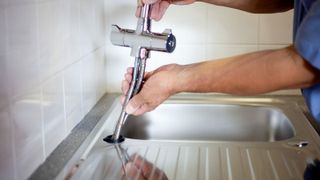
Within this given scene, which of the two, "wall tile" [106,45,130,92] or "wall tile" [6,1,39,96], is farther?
"wall tile" [106,45,130,92]

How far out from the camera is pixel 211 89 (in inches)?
27.4

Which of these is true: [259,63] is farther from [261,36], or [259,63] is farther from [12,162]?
[261,36]

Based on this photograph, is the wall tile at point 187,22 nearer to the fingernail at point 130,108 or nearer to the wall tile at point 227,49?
the wall tile at point 227,49

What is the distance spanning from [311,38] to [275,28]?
0.77m

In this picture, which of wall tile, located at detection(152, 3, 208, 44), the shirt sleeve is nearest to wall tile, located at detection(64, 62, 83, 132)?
wall tile, located at detection(152, 3, 208, 44)

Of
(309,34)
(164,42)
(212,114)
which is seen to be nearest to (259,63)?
(309,34)

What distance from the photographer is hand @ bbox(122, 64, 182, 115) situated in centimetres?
76

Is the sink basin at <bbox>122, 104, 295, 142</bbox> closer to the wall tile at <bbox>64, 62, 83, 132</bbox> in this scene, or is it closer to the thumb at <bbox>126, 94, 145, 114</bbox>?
the wall tile at <bbox>64, 62, 83, 132</bbox>

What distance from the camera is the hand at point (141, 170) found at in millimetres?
823

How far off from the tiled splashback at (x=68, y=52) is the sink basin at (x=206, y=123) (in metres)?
0.16

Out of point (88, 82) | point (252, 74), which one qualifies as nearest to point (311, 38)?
point (252, 74)

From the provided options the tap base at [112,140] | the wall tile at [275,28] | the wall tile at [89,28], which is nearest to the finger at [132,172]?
the tap base at [112,140]

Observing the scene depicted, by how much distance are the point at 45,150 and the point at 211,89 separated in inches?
13.0

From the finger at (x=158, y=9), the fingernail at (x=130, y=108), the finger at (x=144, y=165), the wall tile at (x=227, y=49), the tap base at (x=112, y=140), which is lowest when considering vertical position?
the finger at (x=144, y=165)
